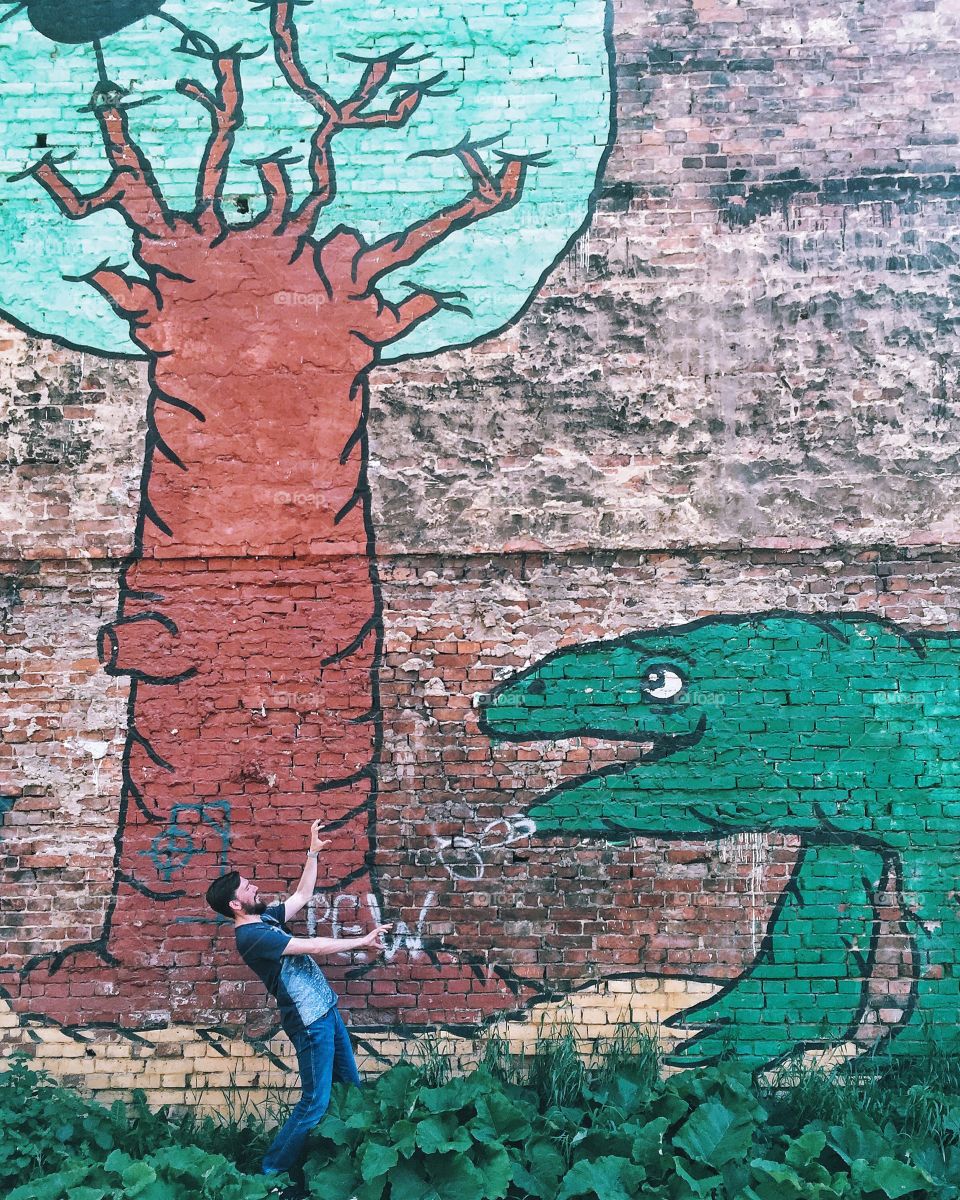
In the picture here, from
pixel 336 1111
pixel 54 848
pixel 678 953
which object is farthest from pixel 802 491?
pixel 54 848

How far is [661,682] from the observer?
4402 millimetres

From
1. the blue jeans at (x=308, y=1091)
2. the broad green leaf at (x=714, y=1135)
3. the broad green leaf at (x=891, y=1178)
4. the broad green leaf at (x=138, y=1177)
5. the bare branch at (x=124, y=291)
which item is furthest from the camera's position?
the bare branch at (x=124, y=291)

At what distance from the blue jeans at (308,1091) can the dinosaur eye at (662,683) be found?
1.96 meters

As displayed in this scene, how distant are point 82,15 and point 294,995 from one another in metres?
4.68

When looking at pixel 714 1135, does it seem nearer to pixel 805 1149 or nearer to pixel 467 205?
pixel 805 1149

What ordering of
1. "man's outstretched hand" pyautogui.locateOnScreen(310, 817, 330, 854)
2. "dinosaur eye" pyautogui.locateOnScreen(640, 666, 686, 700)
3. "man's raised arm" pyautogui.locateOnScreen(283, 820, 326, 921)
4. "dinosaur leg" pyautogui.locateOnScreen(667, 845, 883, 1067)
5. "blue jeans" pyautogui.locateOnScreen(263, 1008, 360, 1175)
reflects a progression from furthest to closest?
"dinosaur eye" pyautogui.locateOnScreen(640, 666, 686, 700)
"dinosaur leg" pyautogui.locateOnScreen(667, 845, 883, 1067)
"man's outstretched hand" pyautogui.locateOnScreen(310, 817, 330, 854)
"man's raised arm" pyautogui.locateOnScreen(283, 820, 326, 921)
"blue jeans" pyautogui.locateOnScreen(263, 1008, 360, 1175)

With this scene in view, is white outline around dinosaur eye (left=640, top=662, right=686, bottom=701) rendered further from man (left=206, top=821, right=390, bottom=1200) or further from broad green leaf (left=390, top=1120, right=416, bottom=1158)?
broad green leaf (left=390, top=1120, right=416, bottom=1158)

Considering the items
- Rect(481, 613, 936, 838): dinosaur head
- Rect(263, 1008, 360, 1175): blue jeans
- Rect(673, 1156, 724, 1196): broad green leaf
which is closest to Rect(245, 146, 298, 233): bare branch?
Rect(481, 613, 936, 838): dinosaur head

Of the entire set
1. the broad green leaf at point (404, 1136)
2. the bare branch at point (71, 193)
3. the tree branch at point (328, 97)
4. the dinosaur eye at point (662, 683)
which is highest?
the tree branch at point (328, 97)

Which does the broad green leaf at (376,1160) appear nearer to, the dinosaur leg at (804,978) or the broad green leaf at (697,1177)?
the broad green leaf at (697,1177)

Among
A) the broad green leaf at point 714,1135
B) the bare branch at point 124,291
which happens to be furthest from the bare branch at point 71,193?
the broad green leaf at point 714,1135

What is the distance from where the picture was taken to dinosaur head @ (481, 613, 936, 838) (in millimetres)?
4344

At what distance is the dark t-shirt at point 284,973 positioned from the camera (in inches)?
141

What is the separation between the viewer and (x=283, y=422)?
14.8 ft
